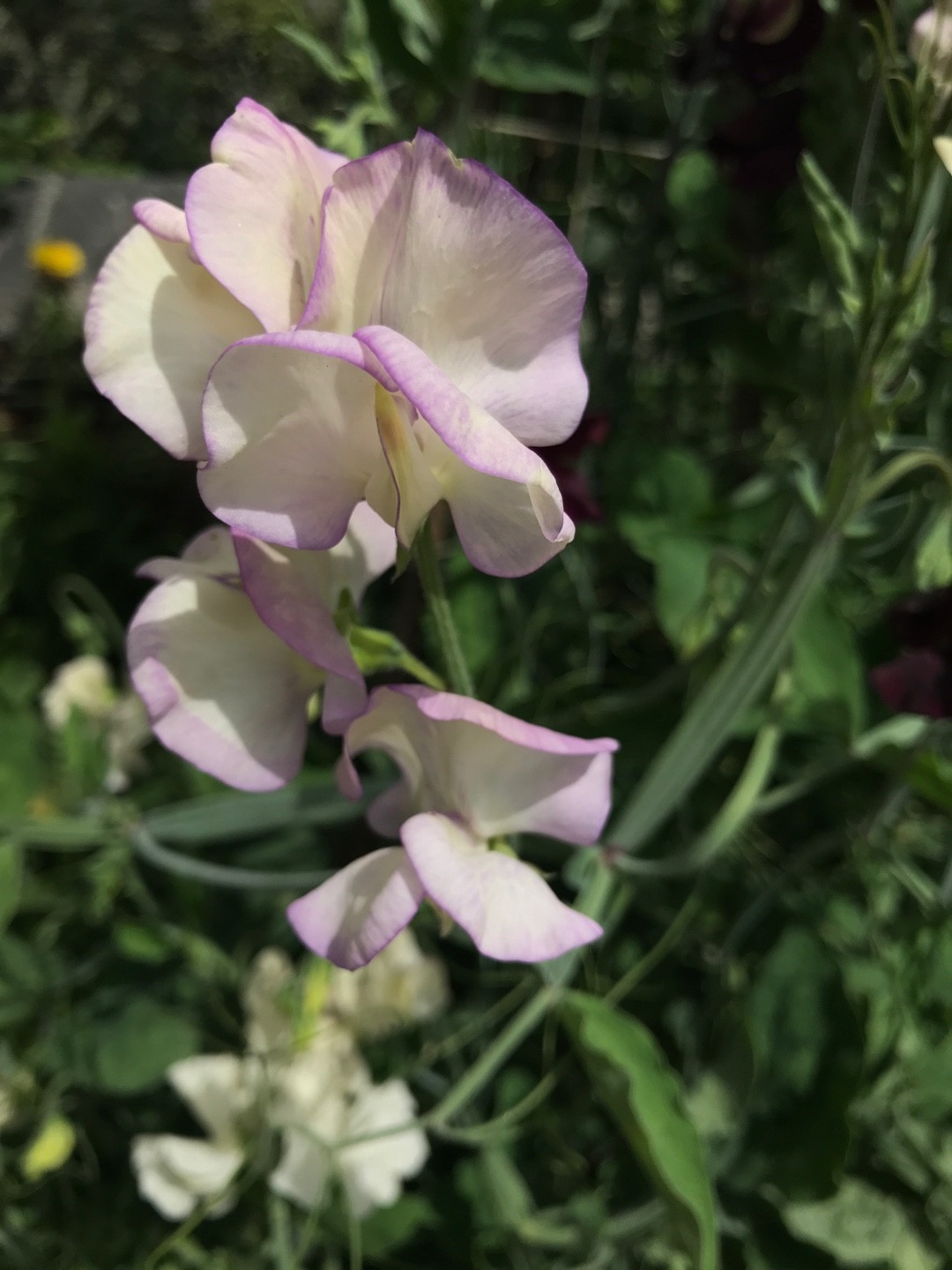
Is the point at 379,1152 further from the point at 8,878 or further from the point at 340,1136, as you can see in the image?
the point at 8,878

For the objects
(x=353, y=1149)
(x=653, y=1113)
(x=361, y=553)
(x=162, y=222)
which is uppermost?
(x=162, y=222)

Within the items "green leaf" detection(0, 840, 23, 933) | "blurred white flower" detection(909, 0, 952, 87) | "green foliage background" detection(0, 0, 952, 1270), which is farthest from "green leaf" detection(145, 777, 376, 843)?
"blurred white flower" detection(909, 0, 952, 87)

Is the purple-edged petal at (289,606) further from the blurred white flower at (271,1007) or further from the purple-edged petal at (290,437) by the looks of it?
the blurred white flower at (271,1007)

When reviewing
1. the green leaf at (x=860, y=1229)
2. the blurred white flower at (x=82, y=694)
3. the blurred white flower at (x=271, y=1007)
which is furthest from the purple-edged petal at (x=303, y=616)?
the blurred white flower at (x=82, y=694)

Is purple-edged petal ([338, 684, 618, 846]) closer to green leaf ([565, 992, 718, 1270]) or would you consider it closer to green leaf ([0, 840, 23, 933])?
green leaf ([565, 992, 718, 1270])

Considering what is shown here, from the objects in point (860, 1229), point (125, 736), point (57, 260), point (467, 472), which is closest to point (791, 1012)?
point (860, 1229)

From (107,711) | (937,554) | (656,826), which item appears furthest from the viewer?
(107,711)
